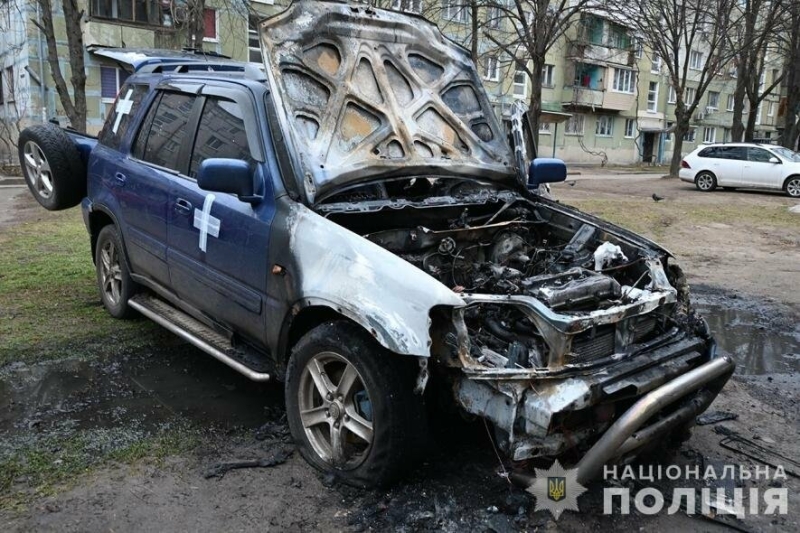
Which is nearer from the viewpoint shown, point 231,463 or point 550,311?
point 550,311

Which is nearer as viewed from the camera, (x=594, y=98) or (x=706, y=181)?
(x=706, y=181)

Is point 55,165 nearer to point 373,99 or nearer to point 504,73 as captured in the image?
point 373,99

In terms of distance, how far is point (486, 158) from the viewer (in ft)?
15.0

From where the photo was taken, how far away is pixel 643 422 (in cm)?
279

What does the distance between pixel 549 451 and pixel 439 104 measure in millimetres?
2629

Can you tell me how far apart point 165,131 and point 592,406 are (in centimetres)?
346

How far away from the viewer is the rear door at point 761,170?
63.1 feet

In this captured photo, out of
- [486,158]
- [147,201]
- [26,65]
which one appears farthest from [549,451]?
[26,65]

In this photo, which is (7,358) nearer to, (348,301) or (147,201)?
(147,201)

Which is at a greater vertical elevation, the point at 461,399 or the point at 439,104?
the point at 439,104

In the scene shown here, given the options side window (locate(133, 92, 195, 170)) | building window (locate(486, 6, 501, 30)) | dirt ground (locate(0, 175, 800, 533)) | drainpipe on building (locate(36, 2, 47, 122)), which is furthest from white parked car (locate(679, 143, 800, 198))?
drainpipe on building (locate(36, 2, 47, 122))

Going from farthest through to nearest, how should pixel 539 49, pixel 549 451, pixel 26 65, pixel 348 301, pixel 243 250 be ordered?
pixel 26 65 → pixel 539 49 → pixel 243 250 → pixel 348 301 → pixel 549 451

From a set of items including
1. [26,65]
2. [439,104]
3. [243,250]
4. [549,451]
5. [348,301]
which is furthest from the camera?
[26,65]

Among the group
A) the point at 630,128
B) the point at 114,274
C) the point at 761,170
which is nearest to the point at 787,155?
the point at 761,170
